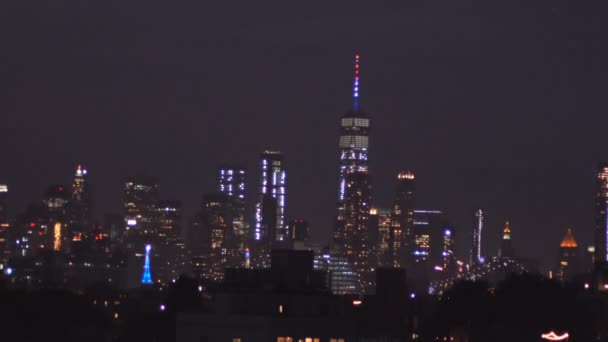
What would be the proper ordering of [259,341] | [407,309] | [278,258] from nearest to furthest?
[259,341]
[278,258]
[407,309]

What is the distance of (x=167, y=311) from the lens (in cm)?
14200

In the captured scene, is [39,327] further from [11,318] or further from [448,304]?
[448,304]

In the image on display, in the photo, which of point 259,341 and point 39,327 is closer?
point 259,341

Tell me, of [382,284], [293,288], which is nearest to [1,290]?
[382,284]

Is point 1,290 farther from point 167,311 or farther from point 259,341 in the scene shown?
point 259,341

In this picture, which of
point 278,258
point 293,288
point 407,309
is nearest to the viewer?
point 293,288

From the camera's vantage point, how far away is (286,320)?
88.2 m

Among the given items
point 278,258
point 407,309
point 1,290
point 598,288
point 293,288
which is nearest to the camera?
point 293,288

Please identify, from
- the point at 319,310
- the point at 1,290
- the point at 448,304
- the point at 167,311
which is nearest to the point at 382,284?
the point at 448,304

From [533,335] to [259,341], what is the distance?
103ft

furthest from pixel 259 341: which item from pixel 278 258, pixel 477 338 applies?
pixel 477 338

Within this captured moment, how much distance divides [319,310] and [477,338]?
84.5 feet

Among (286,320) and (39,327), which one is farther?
(39,327)

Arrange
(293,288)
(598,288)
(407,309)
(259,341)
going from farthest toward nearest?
(598,288), (407,309), (293,288), (259,341)
